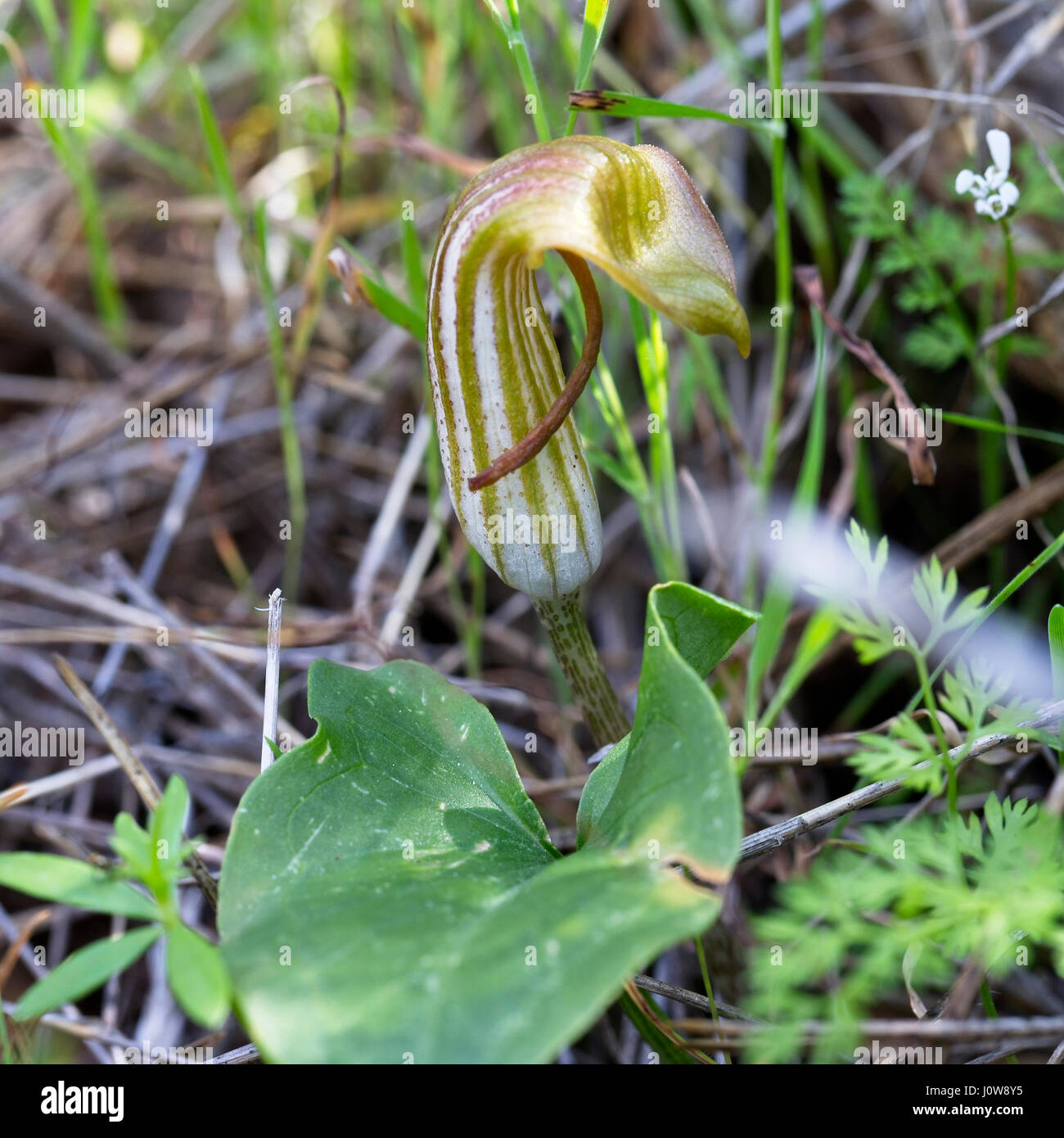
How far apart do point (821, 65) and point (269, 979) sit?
6.98 ft

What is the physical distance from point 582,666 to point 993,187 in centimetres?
91

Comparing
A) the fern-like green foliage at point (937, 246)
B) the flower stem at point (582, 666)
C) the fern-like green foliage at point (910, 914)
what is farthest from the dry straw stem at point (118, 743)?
the fern-like green foliage at point (937, 246)

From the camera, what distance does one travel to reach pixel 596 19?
50.5 inches

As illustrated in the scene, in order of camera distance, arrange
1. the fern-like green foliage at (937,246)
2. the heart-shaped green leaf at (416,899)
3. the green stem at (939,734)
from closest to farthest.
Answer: the heart-shaped green leaf at (416,899) → the green stem at (939,734) → the fern-like green foliage at (937,246)

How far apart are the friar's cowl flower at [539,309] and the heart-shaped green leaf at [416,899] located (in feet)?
0.78

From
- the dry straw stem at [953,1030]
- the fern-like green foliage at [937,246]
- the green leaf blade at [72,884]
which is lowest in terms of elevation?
the dry straw stem at [953,1030]

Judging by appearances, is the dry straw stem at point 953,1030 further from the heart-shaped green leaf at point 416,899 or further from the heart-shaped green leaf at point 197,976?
the heart-shaped green leaf at point 197,976

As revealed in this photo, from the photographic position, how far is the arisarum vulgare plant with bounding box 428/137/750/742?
1.00 meters

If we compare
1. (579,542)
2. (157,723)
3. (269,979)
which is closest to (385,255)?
(157,723)

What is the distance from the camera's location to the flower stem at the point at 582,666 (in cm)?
136

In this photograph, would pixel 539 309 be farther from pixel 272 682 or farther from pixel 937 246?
pixel 937 246

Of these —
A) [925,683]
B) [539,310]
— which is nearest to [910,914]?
[925,683]
